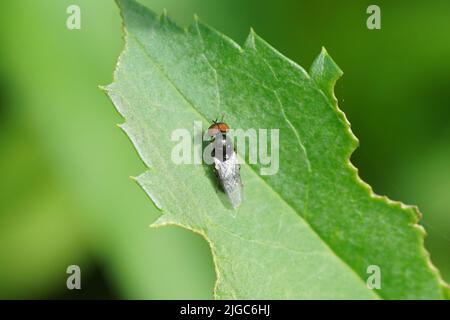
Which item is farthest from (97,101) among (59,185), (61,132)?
(59,185)

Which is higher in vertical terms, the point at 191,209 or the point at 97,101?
the point at 97,101

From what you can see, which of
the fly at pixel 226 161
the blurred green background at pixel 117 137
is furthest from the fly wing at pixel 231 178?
the blurred green background at pixel 117 137

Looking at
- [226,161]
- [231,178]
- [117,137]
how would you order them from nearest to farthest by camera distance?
[231,178], [226,161], [117,137]

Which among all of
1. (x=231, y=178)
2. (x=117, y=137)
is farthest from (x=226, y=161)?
(x=117, y=137)

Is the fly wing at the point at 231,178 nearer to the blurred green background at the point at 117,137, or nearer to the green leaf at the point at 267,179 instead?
the green leaf at the point at 267,179

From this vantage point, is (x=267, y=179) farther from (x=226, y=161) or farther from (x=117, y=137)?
(x=117, y=137)
